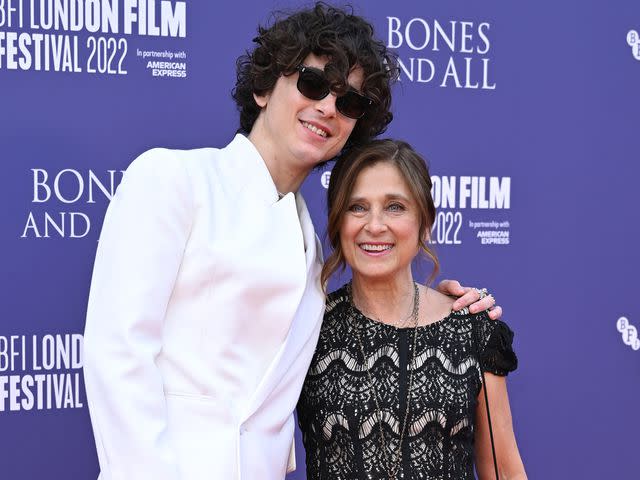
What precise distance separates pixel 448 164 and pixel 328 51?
138 centimetres

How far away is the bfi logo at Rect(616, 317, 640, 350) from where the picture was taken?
11.1ft

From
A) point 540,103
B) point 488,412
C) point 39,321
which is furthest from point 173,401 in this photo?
point 540,103

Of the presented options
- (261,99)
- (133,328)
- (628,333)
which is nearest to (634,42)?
(628,333)

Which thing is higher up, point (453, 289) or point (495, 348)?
point (453, 289)

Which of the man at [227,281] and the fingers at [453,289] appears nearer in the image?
the man at [227,281]

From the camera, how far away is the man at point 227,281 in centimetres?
151

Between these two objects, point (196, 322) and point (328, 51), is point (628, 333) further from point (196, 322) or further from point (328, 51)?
point (196, 322)

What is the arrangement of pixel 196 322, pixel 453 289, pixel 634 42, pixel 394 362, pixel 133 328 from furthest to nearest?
1. pixel 634 42
2. pixel 453 289
3. pixel 394 362
4. pixel 196 322
5. pixel 133 328

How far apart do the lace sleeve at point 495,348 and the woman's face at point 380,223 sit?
252 millimetres

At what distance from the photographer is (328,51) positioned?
1853 millimetres

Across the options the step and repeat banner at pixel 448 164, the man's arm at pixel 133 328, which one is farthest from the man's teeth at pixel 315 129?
the step and repeat banner at pixel 448 164

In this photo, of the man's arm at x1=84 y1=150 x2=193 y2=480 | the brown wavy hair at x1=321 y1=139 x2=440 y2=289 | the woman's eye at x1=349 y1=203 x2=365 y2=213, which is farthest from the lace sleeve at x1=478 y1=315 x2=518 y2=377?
the man's arm at x1=84 y1=150 x2=193 y2=480

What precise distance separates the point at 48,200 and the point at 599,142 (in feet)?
6.88

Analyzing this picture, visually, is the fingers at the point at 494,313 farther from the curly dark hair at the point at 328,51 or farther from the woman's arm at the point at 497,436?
the curly dark hair at the point at 328,51
